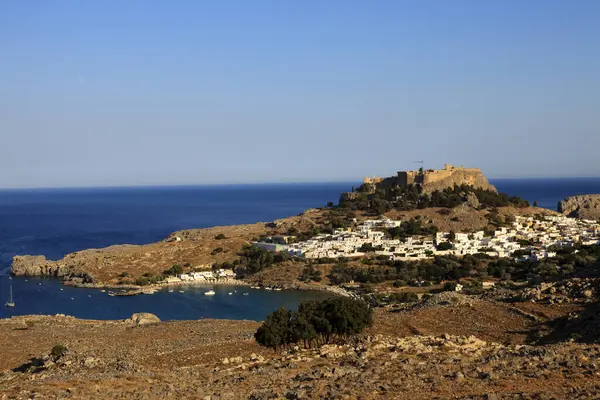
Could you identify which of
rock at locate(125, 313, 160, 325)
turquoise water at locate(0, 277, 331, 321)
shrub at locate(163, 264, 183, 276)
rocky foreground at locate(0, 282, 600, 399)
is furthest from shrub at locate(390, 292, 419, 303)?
shrub at locate(163, 264, 183, 276)

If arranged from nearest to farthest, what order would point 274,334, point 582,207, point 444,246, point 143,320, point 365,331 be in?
point 274,334
point 365,331
point 143,320
point 444,246
point 582,207

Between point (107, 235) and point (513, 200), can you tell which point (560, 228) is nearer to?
point (513, 200)

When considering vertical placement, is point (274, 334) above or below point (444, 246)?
above

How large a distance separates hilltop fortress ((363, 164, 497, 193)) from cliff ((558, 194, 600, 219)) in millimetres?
12285

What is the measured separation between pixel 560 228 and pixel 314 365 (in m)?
59.0

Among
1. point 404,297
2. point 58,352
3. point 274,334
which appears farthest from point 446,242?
point 58,352

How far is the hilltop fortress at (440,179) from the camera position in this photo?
258 ft

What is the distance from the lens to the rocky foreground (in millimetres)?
11570

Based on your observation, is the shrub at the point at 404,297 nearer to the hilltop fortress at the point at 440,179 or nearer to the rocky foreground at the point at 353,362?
the rocky foreground at the point at 353,362

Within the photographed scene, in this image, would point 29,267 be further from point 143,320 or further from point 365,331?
point 365,331

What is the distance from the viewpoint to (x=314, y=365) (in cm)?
1416

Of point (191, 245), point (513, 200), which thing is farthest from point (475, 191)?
point (191, 245)

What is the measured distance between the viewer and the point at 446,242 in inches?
2323

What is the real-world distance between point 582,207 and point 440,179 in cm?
2189
